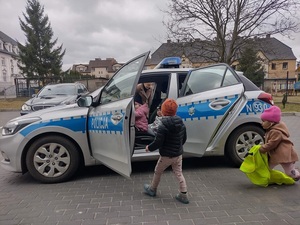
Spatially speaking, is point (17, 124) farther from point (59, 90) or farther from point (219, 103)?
point (59, 90)

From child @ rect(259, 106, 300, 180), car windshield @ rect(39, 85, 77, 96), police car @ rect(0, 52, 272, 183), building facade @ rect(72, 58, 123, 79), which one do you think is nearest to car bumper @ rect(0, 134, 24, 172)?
police car @ rect(0, 52, 272, 183)

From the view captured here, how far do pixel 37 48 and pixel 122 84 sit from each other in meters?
32.9

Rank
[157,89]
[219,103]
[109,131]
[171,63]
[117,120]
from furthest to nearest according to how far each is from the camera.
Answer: [157,89]
[171,63]
[219,103]
[109,131]
[117,120]

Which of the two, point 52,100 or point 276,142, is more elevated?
point 52,100

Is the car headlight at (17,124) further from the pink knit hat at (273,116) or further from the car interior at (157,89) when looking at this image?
the pink knit hat at (273,116)

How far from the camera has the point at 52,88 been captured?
917 centimetres

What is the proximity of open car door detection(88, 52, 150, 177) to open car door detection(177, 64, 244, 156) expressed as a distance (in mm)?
1101

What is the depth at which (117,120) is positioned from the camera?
10.3 feet

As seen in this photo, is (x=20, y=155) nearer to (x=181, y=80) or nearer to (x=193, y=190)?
(x=193, y=190)

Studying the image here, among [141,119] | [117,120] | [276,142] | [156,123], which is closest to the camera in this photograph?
[117,120]

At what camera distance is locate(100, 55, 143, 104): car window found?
3.28 m

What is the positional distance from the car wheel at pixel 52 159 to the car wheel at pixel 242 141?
2576mm

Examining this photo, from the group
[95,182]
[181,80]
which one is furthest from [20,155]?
[181,80]

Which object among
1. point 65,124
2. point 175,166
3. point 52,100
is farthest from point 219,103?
point 52,100
